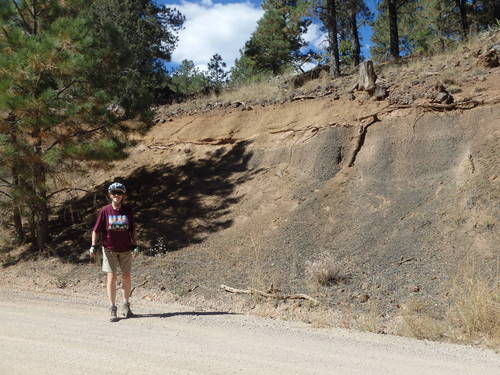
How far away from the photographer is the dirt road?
4309 mm

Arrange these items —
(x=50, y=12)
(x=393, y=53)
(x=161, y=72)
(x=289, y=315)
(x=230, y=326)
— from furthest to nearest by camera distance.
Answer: (x=161, y=72)
(x=393, y=53)
(x=50, y=12)
(x=289, y=315)
(x=230, y=326)

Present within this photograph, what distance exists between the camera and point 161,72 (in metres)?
24.1

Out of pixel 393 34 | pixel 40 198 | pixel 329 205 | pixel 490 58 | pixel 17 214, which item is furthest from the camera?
pixel 393 34

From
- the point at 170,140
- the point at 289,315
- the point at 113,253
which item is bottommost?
the point at 289,315

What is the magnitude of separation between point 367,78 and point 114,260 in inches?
374

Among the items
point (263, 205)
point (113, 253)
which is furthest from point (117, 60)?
point (113, 253)

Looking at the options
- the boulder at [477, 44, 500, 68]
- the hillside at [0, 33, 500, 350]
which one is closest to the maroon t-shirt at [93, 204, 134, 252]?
the hillside at [0, 33, 500, 350]

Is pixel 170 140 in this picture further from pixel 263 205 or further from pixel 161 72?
pixel 161 72

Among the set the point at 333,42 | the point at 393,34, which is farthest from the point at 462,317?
the point at 393,34

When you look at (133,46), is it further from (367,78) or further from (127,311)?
(127,311)

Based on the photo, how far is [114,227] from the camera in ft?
21.4

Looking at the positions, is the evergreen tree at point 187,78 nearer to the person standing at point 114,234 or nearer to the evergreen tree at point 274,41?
the evergreen tree at point 274,41

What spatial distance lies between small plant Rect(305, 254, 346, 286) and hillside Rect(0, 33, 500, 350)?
1.5 inches

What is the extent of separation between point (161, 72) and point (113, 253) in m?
18.9
